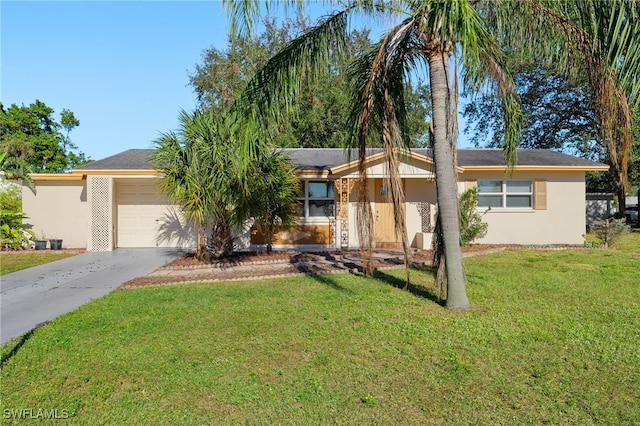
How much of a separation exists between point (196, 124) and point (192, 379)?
328 inches

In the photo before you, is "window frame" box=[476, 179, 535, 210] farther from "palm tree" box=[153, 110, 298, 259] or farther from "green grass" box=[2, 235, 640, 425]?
"palm tree" box=[153, 110, 298, 259]

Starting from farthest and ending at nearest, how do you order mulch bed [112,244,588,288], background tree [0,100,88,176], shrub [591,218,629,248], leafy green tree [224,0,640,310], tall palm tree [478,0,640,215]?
background tree [0,100,88,176] < shrub [591,218,629,248] < mulch bed [112,244,588,288] < leafy green tree [224,0,640,310] < tall palm tree [478,0,640,215]

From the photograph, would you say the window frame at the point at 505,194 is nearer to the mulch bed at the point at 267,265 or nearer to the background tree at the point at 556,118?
the mulch bed at the point at 267,265

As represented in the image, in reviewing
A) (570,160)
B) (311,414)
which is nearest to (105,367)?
(311,414)

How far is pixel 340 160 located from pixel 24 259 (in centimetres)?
1105

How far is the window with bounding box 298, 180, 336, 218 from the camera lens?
14984 millimetres

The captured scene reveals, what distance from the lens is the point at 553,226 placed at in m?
15.1

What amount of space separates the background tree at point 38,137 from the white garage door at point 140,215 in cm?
1732

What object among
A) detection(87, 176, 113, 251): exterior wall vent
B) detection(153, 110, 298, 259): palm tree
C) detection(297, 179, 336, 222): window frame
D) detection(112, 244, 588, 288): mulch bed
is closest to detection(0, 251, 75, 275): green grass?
detection(87, 176, 113, 251): exterior wall vent

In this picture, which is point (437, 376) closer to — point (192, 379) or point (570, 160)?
point (192, 379)

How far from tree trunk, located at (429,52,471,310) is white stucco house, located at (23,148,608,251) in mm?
8197

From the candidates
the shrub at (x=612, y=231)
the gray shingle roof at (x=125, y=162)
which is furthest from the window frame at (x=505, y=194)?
the gray shingle roof at (x=125, y=162)

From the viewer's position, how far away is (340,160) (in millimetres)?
16156

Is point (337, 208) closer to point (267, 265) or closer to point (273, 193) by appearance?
point (273, 193)
